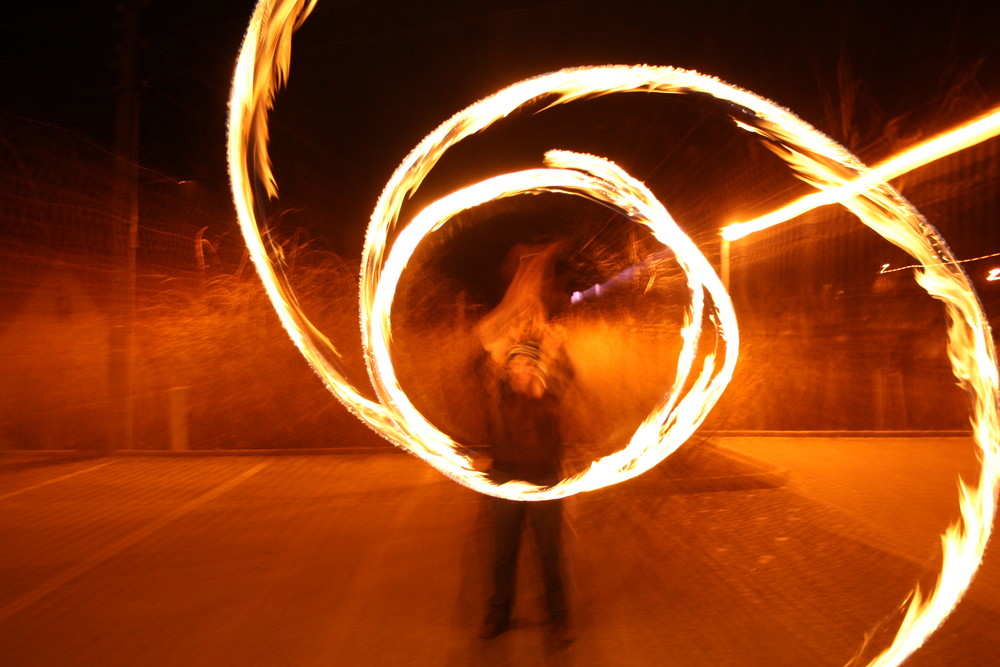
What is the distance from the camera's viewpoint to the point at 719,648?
3916 mm

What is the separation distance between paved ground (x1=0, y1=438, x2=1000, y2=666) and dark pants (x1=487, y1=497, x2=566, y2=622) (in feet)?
0.70

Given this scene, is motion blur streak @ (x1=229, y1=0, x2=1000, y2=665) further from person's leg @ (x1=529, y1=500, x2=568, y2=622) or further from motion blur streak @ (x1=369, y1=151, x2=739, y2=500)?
person's leg @ (x1=529, y1=500, x2=568, y2=622)

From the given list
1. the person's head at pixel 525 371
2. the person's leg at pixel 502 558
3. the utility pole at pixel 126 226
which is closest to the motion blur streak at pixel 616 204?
the person's leg at pixel 502 558

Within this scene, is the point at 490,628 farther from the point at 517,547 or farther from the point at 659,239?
the point at 659,239

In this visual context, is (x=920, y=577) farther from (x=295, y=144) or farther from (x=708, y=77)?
(x=295, y=144)

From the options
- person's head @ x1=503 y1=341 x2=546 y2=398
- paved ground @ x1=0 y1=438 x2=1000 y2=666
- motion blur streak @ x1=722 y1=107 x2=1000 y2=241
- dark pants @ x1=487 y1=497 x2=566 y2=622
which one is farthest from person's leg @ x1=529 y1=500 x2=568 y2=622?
motion blur streak @ x1=722 y1=107 x2=1000 y2=241

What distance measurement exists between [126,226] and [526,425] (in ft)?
27.4

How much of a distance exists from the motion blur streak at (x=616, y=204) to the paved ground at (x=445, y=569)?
1.76ft

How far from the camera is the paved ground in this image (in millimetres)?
3980

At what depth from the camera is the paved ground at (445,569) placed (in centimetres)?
398

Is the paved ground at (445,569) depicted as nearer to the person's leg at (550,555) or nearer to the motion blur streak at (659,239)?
the person's leg at (550,555)

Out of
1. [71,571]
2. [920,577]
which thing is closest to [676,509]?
[920,577]

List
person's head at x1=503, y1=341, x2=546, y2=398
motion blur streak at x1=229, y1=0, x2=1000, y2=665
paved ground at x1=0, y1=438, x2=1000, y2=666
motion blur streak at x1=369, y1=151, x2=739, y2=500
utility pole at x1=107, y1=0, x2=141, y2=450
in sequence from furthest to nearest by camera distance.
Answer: utility pole at x1=107, y1=0, x2=141, y2=450 < motion blur streak at x1=369, y1=151, x2=739, y2=500 < motion blur streak at x1=229, y1=0, x2=1000, y2=665 < paved ground at x1=0, y1=438, x2=1000, y2=666 < person's head at x1=503, y1=341, x2=546, y2=398

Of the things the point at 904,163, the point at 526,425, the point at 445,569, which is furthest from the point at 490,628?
the point at 904,163
